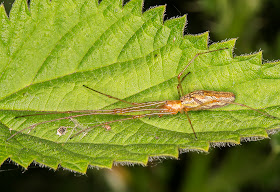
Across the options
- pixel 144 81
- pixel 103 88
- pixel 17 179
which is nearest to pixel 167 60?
pixel 144 81

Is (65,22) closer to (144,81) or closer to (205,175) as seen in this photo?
(144,81)

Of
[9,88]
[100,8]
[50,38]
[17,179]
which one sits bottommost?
[17,179]

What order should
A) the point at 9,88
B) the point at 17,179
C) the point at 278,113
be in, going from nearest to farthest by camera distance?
the point at 278,113 < the point at 9,88 < the point at 17,179

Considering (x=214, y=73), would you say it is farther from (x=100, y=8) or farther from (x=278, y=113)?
(x=100, y=8)

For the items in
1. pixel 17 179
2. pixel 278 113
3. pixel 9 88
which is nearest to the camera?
pixel 278 113

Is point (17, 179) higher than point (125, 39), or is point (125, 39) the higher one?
point (125, 39)

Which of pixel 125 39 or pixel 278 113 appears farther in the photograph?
pixel 125 39
